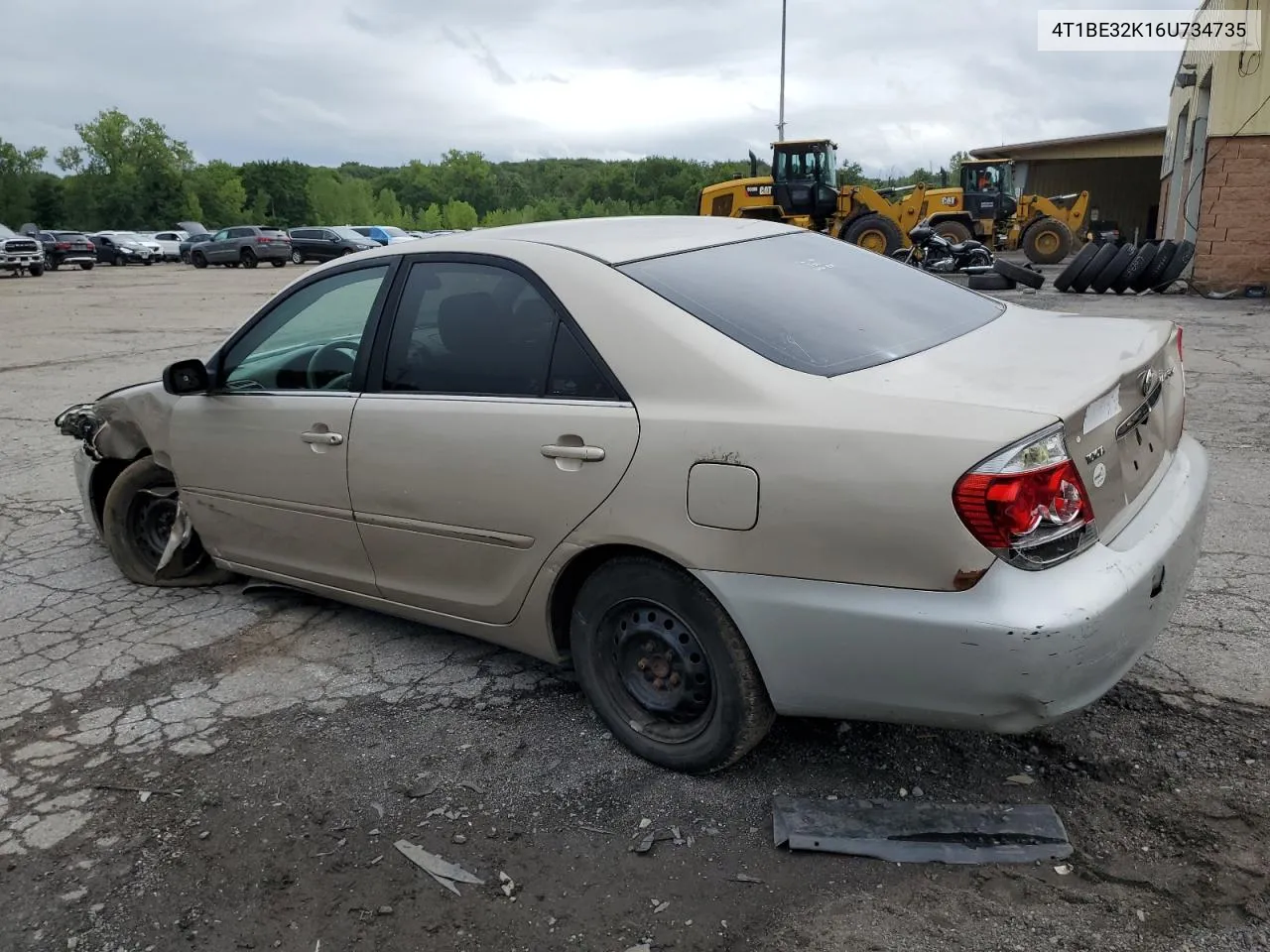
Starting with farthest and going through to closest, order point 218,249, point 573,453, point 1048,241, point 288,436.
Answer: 1. point 218,249
2. point 1048,241
3. point 288,436
4. point 573,453

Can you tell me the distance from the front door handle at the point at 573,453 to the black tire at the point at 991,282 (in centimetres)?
1372

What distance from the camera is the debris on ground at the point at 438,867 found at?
8.28 ft

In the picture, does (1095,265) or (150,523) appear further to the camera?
(1095,265)

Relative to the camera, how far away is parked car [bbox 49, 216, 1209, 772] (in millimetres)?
2311

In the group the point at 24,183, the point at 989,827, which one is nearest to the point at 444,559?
the point at 989,827

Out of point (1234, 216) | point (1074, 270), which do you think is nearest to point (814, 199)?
point (1074, 270)

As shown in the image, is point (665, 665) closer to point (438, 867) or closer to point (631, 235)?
point (438, 867)

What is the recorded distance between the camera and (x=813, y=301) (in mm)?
3064

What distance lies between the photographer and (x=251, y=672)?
373 centimetres

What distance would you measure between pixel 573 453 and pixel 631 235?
0.95 meters

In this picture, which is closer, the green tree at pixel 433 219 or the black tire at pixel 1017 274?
the black tire at pixel 1017 274

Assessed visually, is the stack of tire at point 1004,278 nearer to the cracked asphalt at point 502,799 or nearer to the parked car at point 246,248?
the cracked asphalt at point 502,799

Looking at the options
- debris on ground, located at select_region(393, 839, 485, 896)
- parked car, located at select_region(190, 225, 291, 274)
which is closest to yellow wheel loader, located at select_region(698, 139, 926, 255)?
parked car, located at select_region(190, 225, 291, 274)

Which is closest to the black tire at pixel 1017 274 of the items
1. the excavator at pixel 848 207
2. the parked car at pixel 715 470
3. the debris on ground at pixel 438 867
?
the excavator at pixel 848 207
